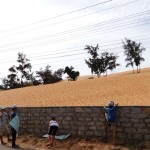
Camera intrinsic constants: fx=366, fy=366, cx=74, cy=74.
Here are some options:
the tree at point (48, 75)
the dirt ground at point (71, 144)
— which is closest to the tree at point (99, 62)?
the tree at point (48, 75)

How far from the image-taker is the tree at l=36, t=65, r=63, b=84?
3905 inches

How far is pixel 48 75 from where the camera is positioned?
101000mm

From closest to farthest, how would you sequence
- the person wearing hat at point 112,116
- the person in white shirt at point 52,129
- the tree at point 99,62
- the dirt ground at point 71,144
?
the dirt ground at point 71,144
the person wearing hat at point 112,116
the person in white shirt at point 52,129
the tree at point 99,62

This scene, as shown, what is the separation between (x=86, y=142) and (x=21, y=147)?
3005 millimetres

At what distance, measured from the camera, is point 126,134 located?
46.3 feet

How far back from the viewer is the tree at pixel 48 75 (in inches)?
3905

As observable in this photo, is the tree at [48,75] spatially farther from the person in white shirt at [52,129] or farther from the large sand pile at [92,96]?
the person in white shirt at [52,129]

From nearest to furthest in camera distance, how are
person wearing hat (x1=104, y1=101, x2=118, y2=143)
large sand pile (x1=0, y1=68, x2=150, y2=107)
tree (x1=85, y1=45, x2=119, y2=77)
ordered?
person wearing hat (x1=104, y1=101, x2=118, y2=143), large sand pile (x1=0, y1=68, x2=150, y2=107), tree (x1=85, y1=45, x2=119, y2=77)

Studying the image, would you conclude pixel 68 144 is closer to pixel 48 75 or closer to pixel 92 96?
pixel 92 96

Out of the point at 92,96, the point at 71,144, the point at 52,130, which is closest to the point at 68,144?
the point at 71,144

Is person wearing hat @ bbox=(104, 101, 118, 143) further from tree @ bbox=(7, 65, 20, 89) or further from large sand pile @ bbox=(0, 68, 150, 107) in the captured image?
tree @ bbox=(7, 65, 20, 89)

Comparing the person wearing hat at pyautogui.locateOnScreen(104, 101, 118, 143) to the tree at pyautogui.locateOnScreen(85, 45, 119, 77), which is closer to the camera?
the person wearing hat at pyautogui.locateOnScreen(104, 101, 118, 143)

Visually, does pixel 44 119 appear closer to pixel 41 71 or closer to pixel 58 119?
pixel 58 119

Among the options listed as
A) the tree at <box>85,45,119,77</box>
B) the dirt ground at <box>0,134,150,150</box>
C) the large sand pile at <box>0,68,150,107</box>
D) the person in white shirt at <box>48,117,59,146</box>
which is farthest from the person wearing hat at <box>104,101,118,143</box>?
the tree at <box>85,45,119,77</box>
